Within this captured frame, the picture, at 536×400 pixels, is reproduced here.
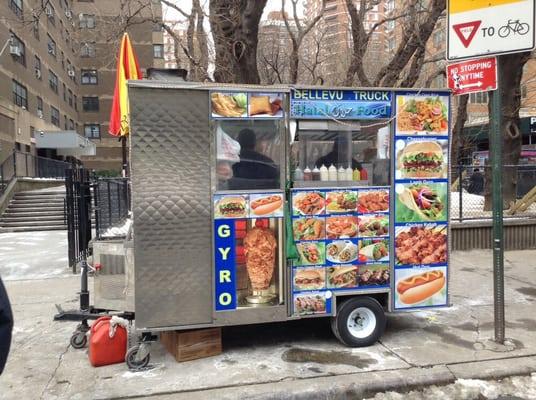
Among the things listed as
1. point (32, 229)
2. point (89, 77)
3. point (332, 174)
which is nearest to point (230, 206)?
point (332, 174)

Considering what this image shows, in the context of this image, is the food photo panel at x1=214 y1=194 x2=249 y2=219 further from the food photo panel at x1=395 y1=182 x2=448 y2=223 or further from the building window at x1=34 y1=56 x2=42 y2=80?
the building window at x1=34 y1=56 x2=42 y2=80

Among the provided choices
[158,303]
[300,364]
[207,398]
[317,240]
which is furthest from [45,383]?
[317,240]

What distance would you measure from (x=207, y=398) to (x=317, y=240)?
177 centimetres

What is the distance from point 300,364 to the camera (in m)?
4.71

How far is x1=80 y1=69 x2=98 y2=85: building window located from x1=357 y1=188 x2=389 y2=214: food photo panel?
57.8 m

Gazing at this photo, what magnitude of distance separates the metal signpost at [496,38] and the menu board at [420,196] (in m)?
0.46

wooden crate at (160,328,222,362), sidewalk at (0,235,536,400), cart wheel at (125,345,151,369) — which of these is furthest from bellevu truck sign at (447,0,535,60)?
cart wheel at (125,345,151,369)

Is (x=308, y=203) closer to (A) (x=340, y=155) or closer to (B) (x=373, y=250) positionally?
(A) (x=340, y=155)

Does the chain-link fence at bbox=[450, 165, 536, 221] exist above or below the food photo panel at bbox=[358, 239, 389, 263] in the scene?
above

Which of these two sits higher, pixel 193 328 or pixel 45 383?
pixel 193 328

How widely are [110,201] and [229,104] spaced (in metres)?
5.05

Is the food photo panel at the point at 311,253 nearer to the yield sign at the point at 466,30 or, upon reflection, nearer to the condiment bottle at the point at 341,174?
the condiment bottle at the point at 341,174

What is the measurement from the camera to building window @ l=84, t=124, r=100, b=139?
5803 cm

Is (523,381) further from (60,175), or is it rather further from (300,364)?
(60,175)
